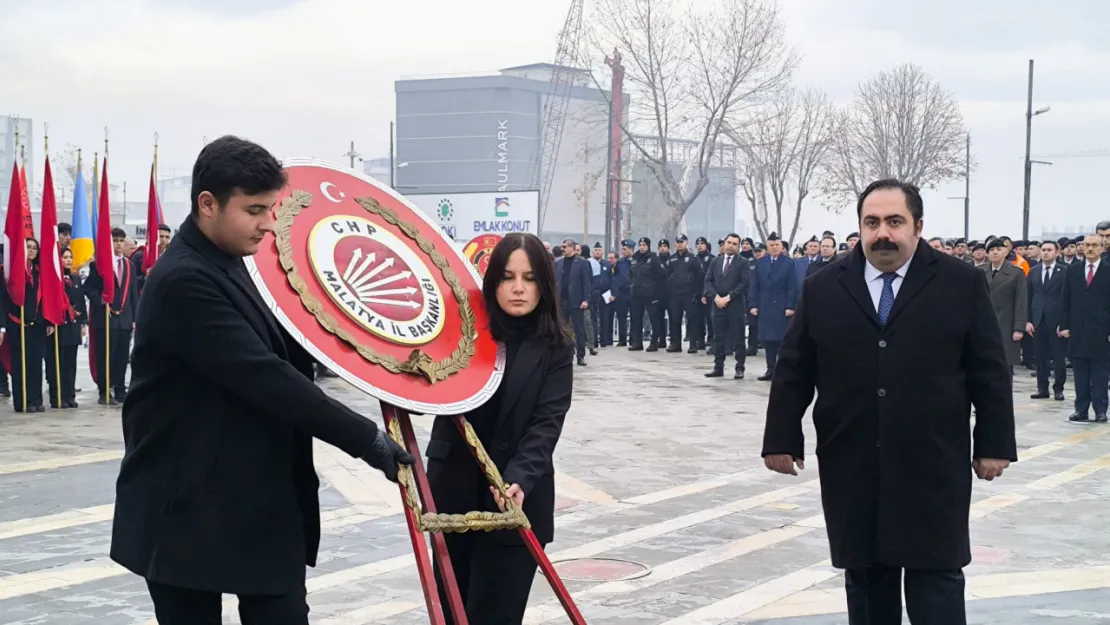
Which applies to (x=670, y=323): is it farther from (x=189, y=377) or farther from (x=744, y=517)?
(x=189, y=377)

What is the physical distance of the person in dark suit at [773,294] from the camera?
57.7 ft

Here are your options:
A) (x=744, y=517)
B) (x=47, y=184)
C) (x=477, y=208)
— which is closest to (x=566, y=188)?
(x=477, y=208)

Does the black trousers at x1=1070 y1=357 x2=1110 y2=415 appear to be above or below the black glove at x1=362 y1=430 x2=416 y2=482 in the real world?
below

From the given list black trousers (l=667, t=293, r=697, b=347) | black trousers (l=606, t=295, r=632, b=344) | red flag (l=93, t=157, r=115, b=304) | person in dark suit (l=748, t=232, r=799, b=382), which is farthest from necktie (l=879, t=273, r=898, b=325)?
black trousers (l=606, t=295, r=632, b=344)

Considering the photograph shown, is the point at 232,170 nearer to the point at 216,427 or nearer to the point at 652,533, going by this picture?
the point at 216,427

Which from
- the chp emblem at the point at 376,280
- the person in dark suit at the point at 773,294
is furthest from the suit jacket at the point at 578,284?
the chp emblem at the point at 376,280

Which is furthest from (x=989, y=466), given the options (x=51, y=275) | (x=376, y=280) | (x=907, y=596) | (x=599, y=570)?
(x=51, y=275)

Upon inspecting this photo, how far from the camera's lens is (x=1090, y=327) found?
44.2 feet

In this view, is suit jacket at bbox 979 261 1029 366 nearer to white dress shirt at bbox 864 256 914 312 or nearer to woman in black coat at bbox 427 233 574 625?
white dress shirt at bbox 864 256 914 312

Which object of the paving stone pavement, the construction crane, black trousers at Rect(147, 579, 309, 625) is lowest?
the paving stone pavement

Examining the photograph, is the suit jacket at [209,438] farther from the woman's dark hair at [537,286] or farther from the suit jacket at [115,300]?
the suit jacket at [115,300]

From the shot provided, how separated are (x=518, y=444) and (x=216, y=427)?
45.4 inches

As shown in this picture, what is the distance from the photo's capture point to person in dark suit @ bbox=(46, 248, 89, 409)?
14.2 meters

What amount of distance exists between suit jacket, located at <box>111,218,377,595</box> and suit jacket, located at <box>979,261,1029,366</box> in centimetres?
1472
